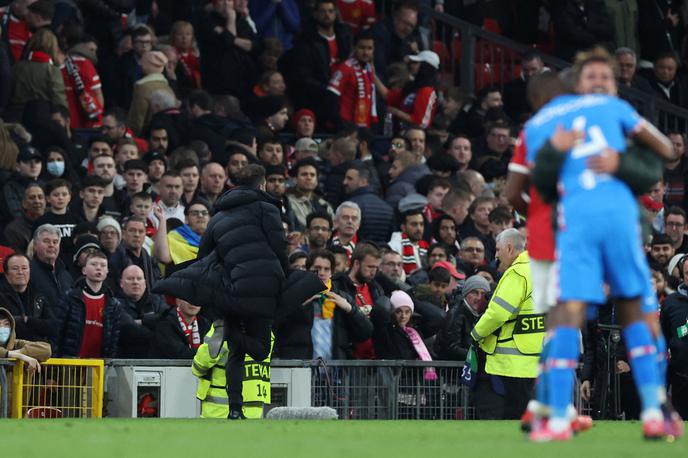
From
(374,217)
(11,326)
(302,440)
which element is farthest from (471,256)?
(302,440)

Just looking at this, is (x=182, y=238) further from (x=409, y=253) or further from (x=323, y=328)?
(x=409, y=253)

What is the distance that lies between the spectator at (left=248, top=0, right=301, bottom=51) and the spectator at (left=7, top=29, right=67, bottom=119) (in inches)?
179

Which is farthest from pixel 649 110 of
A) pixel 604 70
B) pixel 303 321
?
pixel 604 70

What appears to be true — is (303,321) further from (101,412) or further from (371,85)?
(371,85)

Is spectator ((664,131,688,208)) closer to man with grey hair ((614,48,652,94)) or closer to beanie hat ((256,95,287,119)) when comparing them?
man with grey hair ((614,48,652,94))

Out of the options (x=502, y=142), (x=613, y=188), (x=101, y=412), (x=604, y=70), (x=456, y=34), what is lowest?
(x=101, y=412)

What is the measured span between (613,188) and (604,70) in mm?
634

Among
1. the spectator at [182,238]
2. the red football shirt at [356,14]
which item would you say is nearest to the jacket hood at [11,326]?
the spectator at [182,238]

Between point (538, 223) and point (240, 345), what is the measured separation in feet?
15.9

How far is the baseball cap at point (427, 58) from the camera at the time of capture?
2259 centimetres

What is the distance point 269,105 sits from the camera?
20.3m

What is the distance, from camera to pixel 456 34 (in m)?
24.1

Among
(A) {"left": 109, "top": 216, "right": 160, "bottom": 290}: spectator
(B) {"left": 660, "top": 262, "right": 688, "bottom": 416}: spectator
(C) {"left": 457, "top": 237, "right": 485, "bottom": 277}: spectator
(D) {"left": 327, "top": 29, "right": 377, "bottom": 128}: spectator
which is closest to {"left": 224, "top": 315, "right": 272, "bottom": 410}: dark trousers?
(A) {"left": 109, "top": 216, "right": 160, "bottom": 290}: spectator

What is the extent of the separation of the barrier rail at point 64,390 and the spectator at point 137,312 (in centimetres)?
108
